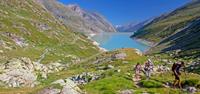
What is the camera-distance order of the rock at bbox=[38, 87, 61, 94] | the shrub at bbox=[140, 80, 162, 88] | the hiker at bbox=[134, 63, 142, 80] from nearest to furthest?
the rock at bbox=[38, 87, 61, 94] < the shrub at bbox=[140, 80, 162, 88] < the hiker at bbox=[134, 63, 142, 80]

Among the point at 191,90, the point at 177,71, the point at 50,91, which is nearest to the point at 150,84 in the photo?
the point at 191,90

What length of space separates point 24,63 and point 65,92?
62111mm

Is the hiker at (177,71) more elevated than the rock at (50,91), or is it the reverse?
the hiker at (177,71)

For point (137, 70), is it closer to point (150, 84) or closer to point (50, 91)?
point (150, 84)

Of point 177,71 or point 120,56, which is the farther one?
point 120,56

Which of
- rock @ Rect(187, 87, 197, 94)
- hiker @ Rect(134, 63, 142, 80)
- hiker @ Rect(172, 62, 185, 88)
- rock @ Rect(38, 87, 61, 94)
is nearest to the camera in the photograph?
rock @ Rect(38, 87, 61, 94)

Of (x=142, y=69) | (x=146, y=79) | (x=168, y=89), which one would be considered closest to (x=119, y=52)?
(x=142, y=69)

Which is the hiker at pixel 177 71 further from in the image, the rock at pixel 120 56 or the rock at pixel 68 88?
the rock at pixel 120 56

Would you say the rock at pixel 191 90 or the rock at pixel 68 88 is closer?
the rock at pixel 68 88

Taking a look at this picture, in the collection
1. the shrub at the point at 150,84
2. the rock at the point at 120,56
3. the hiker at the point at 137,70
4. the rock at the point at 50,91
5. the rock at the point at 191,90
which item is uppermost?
the rock at the point at 120,56

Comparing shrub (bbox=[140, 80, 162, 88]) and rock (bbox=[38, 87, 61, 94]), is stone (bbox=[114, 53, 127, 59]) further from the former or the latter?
rock (bbox=[38, 87, 61, 94])

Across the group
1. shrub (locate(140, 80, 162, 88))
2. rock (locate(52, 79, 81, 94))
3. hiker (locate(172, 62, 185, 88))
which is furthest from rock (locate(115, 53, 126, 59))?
rock (locate(52, 79, 81, 94))

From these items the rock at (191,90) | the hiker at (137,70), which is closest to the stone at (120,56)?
the hiker at (137,70)

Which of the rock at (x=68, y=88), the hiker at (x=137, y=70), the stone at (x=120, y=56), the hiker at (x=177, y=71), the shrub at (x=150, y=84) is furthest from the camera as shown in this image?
the stone at (x=120, y=56)
